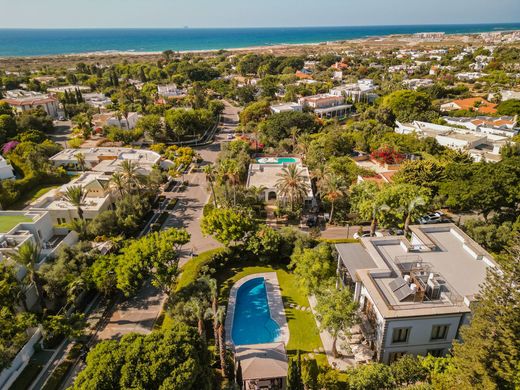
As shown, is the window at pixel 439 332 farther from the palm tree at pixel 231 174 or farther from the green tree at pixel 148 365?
the palm tree at pixel 231 174

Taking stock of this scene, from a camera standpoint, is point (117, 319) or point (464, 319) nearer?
point (464, 319)

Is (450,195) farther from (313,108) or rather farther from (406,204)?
(313,108)

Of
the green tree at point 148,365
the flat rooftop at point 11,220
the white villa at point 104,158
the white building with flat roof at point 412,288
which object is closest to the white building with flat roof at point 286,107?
the white villa at point 104,158

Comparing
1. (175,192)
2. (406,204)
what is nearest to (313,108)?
(175,192)

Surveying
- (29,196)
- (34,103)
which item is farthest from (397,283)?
(34,103)

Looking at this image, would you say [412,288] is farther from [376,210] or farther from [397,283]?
[376,210]

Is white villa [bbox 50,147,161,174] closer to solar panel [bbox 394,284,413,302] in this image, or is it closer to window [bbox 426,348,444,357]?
solar panel [bbox 394,284,413,302]
